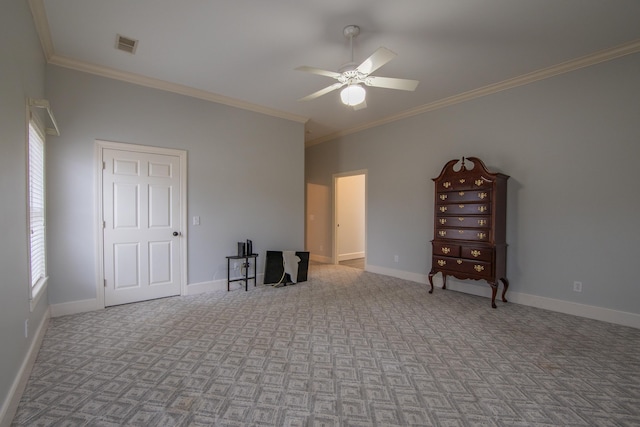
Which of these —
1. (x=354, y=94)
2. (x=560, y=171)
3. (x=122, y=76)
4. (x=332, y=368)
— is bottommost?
(x=332, y=368)

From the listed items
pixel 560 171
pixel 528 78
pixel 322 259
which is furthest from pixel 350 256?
pixel 528 78

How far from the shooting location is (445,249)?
4.23 m

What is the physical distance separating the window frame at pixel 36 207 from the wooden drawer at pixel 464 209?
4.61m

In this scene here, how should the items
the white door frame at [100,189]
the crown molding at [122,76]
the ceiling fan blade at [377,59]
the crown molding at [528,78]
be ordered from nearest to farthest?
the ceiling fan blade at [377,59], the crown molding at [122,76], the crown molding at [528,78], the white door frame at [100,189]

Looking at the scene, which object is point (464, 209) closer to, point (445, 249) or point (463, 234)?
point (463, 234)

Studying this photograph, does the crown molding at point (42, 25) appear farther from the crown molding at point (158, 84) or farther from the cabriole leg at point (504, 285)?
the cabriole leg at point (504, 285)

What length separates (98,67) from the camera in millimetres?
3576

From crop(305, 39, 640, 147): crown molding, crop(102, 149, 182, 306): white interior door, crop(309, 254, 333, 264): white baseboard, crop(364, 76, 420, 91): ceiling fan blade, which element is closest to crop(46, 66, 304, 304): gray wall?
crop(102, 149, 182, 306): white interior door

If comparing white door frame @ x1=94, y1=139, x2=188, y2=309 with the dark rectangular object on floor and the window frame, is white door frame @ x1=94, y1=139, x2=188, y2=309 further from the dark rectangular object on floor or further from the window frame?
the dark rectangular object on floor

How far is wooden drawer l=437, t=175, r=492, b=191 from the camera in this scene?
3.85 meters

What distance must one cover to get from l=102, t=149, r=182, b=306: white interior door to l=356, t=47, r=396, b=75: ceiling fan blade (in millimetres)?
2989

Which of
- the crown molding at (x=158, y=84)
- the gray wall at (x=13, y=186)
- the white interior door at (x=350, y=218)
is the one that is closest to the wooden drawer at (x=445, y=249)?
the white interior door at (x=350, y=218)

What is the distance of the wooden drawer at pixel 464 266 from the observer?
3.78 metres

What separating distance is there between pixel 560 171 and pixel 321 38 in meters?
3.29
